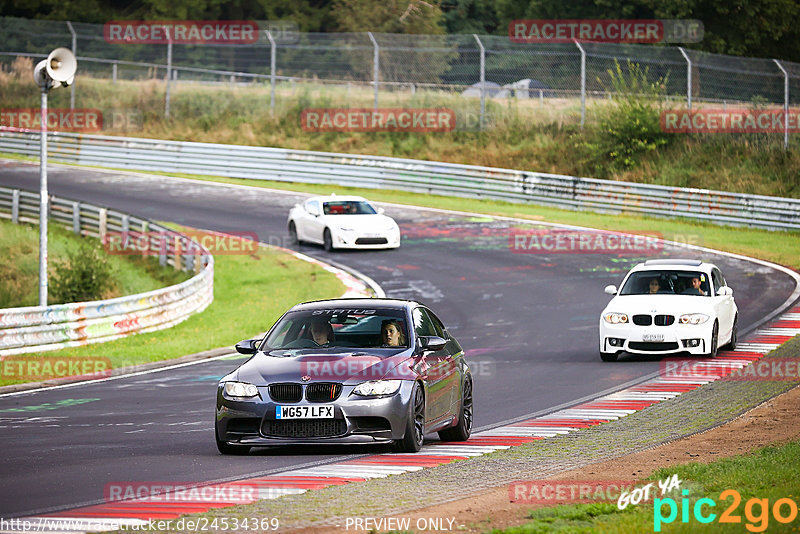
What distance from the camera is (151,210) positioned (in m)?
39.2

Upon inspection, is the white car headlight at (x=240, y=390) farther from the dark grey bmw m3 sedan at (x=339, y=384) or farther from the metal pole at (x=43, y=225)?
the metal pole at (x=43, y=225)

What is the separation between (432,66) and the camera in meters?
45.3

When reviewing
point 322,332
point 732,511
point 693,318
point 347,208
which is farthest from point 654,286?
point 347,208

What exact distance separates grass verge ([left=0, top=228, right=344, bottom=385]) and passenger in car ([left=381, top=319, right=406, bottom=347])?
8.31 meters

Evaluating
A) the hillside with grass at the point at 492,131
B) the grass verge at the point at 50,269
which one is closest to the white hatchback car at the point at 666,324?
the grass verge at the point at 50,269

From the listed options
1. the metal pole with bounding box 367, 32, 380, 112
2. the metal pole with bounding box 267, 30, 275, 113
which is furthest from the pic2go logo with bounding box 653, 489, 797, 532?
the metal pole with bounding box 267, 30, 275, 113

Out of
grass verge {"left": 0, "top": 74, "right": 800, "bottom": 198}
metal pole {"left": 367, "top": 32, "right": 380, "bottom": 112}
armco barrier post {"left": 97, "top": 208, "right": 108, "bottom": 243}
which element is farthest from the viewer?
metal pole {"left": 367, "top": 32, "right": 380, "bottom": 112}

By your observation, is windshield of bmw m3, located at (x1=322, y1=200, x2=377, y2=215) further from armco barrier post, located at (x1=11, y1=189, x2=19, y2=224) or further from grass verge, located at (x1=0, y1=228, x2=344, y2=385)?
armco barrier post, located at (x1=11, y1=189, x2=19, y2=224)

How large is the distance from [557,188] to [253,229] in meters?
10.4

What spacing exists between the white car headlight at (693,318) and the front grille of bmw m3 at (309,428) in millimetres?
9542

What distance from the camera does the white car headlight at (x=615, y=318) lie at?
63.1ft

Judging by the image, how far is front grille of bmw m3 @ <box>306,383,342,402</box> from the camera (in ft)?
35.8

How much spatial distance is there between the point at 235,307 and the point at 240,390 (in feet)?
52.8

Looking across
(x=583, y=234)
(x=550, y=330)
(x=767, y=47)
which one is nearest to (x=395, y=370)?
(x=550, y=330)
